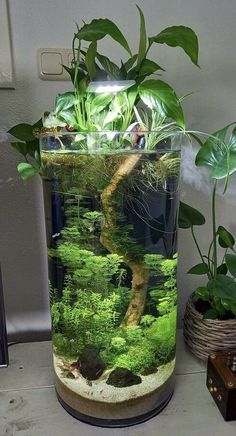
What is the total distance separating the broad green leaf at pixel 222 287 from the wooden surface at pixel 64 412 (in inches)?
8.0

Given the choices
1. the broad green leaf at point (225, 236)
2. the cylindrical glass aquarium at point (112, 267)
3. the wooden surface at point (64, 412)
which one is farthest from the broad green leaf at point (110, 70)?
the wooden surface at point (64, 412)

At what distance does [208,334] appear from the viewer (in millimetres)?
760

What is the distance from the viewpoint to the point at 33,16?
794mm

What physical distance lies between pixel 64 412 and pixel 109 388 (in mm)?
129

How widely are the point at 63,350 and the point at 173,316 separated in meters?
0.22

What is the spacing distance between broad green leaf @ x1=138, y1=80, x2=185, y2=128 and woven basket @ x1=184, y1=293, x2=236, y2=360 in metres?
0.48

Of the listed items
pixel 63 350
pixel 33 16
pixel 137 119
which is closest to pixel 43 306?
pixel 63 350

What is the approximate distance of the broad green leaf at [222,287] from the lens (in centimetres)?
70

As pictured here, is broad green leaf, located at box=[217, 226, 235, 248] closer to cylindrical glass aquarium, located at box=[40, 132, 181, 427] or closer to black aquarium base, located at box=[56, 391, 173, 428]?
cylindrical glass aquarium, located at box=[40, 132, 181, 427]

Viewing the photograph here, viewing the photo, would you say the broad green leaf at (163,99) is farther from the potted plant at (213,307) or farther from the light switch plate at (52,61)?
the light switch plate at (52,61)

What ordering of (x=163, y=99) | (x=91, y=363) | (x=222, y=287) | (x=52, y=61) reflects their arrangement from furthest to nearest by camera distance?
(x=52, y=61) → (x=222, y=287) → (x=91, y=363) → (x=163, y=99)

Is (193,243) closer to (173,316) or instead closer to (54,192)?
(173,316)

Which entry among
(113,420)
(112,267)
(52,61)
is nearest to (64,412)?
(113,420)

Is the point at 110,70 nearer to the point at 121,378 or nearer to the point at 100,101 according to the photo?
the point at 100,101
